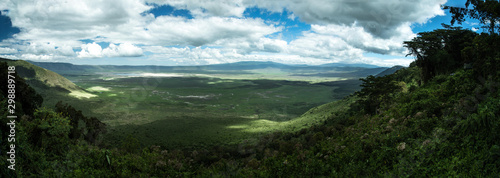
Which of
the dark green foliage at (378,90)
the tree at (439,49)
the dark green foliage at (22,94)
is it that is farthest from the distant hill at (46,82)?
the tree at (439,49)

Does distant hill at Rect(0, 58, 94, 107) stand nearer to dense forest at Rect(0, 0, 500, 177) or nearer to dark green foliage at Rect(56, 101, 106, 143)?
dark green foliage at Rect(56, 101, 106, 143)

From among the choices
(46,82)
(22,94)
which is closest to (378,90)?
(22,94)

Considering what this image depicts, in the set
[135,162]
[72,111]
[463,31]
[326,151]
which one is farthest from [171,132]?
[463,31]

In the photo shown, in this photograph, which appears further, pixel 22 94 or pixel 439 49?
pixel 439 49

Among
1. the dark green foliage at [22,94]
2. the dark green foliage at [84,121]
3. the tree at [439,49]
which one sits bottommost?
the dark green foliage at [84,121]

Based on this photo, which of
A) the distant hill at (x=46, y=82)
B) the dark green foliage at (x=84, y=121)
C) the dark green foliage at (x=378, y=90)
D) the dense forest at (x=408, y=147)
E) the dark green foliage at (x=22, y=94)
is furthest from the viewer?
the distant hill at (x=46, y=82)

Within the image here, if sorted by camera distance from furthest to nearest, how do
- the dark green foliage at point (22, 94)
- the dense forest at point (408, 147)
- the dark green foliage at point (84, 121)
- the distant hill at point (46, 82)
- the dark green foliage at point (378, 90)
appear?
the distant hill at point (46, 82) < the dark green foliage at point (378, 90) < the dark green foliage at point (84, 121) < the dark green foliage at point (22, 94) < the dense forest at point (408, 147)

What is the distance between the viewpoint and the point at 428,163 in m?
12.7

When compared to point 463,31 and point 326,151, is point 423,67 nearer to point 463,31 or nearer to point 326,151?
point 463,31

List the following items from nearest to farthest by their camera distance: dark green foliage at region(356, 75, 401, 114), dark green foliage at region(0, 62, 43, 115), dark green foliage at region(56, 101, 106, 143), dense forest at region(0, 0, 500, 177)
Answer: dense forest at region(0, 0, 500, 177), dark green foliage at region(0, 62, 43, 115), dark green foliage at region(56, 101, 106, 143), dark green foliage at region(356, 75, 401, 114)

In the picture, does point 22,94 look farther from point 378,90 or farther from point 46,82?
point 46,82

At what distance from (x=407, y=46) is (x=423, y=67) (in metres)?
4.84

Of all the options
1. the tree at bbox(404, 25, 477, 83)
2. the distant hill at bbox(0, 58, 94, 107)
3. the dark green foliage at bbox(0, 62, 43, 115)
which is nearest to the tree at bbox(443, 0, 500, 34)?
the tree at bbox(404, 25, 477, 83)

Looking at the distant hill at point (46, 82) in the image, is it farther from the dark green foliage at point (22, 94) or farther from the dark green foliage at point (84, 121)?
the dark green foliage at point (22, 94)
